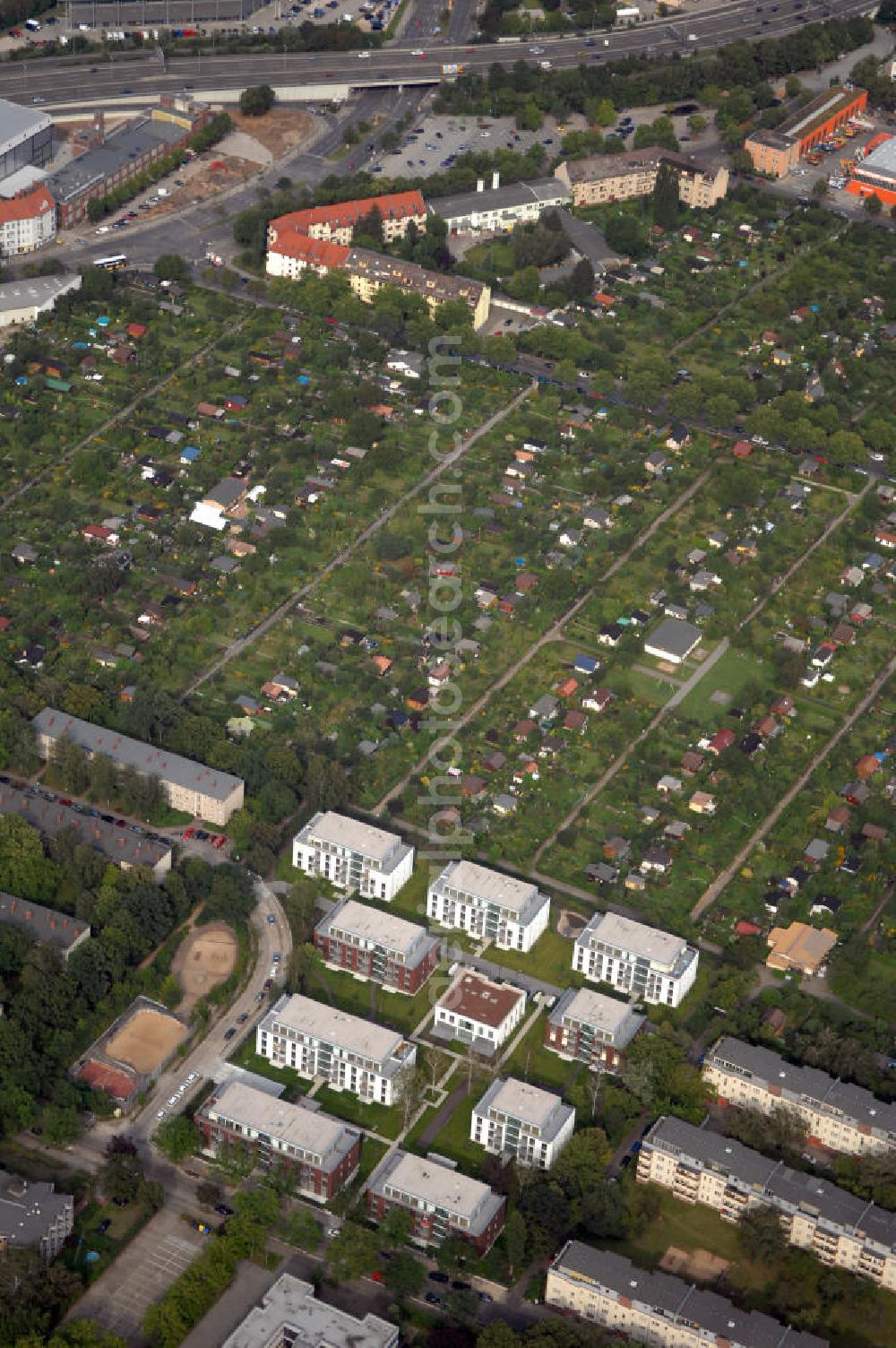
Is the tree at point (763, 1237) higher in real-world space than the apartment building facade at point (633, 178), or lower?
lower

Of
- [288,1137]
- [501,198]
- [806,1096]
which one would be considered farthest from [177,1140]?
[501,198]

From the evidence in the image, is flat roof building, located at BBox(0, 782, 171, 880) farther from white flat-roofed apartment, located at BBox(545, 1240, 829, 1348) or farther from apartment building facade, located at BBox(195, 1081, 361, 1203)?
white flat-roofed apartment, located at BBox(545, 1240, 829, 1348)

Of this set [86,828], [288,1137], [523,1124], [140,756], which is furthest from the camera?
[140,756]

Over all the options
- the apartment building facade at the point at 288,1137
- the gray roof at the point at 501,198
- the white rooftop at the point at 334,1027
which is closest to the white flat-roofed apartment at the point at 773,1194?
the white rooftop at the point at 334,1027

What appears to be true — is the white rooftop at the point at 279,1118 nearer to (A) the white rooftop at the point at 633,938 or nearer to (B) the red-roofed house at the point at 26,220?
(A) the white rooftop at the point at 633,938

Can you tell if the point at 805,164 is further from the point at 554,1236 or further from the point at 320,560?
the point at 554,1236

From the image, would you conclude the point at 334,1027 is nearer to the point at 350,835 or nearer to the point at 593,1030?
the point at 593,1030

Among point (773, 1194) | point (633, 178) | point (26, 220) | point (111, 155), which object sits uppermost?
point (111, 155)
